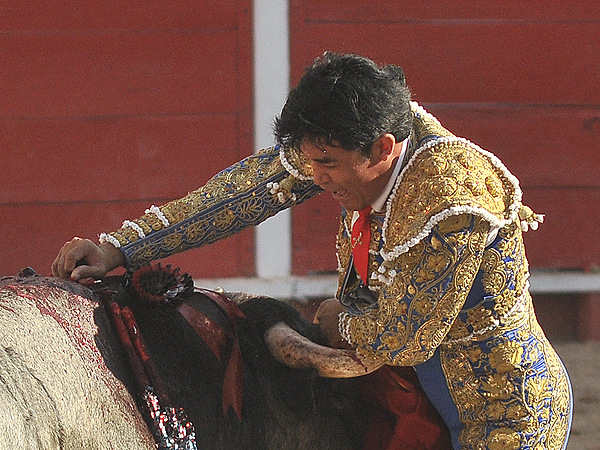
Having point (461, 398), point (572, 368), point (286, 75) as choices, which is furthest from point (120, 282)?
point (572, 368)

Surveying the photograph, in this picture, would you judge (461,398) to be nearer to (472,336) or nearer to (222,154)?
(472,336)

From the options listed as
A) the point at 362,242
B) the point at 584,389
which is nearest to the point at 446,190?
the point at 362,242

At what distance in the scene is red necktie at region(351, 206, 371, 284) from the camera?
5.73 feet

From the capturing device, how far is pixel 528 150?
4816 mm

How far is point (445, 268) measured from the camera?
156 centimetres

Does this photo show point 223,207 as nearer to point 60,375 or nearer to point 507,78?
point 60,375

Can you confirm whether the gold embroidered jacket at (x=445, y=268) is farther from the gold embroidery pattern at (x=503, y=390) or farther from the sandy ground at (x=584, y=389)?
the sandy ground at (x=584, y=389)

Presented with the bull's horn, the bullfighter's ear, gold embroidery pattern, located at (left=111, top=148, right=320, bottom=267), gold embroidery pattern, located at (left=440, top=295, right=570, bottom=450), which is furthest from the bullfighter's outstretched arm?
gold embroidery pattern, located at (left=440, top=295, right=570, bottom=450)

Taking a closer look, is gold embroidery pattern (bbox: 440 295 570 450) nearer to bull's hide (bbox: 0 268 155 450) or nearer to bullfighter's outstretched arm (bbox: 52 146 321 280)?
bullfighter's outstretched arm (bbox: 52 146 321 280)

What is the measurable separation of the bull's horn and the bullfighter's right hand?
352mm

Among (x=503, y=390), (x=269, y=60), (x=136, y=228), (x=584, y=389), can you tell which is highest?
(x=269, y=60)

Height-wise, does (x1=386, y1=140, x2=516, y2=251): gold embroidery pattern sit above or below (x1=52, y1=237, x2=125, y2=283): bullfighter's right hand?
above

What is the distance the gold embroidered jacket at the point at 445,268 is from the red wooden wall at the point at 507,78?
2696 millimetres

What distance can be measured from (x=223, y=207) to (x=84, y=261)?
0.31 metres
